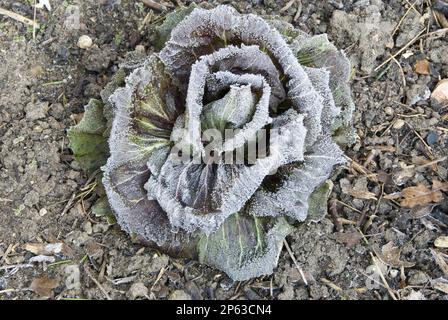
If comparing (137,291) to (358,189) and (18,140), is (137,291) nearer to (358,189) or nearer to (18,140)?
(18,140)

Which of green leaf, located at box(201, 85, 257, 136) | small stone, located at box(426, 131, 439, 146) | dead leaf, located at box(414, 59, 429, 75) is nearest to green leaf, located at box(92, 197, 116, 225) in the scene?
green leaf, located at box(201, 85, 257, 136)

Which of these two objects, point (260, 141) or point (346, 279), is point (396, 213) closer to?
point (346, 279)

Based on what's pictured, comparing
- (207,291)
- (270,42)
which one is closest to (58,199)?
(207,291)

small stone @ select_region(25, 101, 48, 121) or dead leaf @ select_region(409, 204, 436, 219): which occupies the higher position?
small stone @ select_region(25, 101, 48, 121)

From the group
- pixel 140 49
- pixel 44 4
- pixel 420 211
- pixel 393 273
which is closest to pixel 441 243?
pixel 420 211

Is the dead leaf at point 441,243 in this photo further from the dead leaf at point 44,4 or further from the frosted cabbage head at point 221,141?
the dead leaf at point 44,4

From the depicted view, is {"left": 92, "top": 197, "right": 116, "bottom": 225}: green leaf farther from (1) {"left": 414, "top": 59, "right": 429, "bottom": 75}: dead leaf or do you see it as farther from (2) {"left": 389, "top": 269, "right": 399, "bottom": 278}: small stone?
(1) {"left": 414, "top": 59, "right": 429, "bottom": 75}: dead leaf
